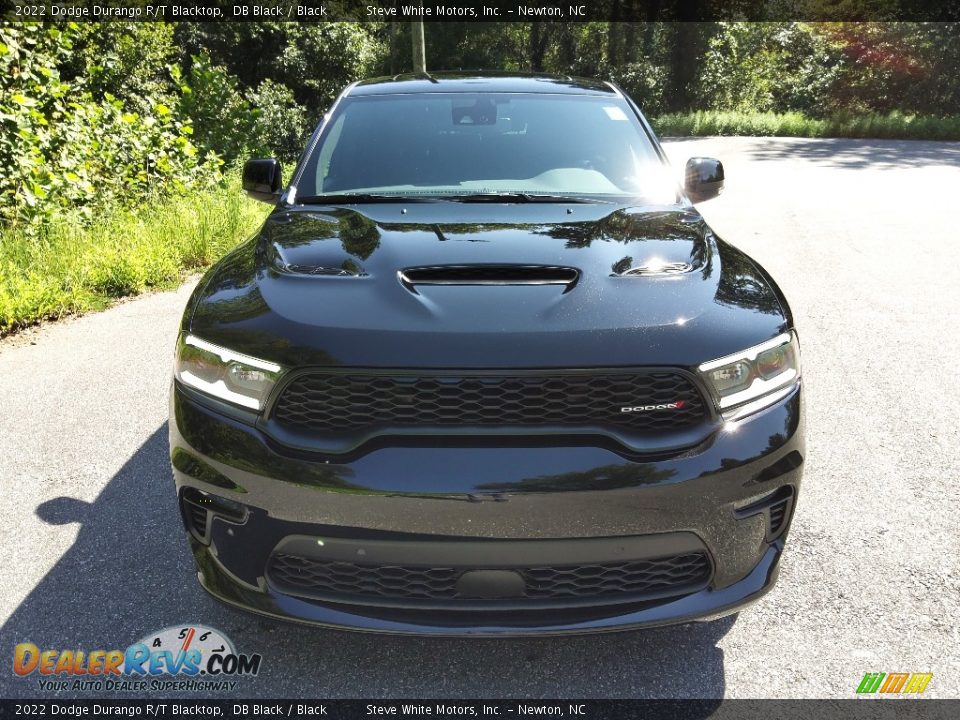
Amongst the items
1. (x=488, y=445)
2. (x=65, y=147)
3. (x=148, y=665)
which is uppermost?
(x=488, y=445)

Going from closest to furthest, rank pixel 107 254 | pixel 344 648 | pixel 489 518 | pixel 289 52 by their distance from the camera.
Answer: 1. pixel 489 518
2. pixel 344 648
3. pixel 107 254
4. pixel 289 52

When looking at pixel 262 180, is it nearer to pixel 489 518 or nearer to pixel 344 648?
pixel 344 648

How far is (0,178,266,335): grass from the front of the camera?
6.23 meters

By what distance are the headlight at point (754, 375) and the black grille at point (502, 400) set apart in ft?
0.28

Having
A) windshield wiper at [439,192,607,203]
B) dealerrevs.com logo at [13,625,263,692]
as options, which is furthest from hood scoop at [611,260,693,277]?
dealerrevs.com logo at [13,625,263,692]

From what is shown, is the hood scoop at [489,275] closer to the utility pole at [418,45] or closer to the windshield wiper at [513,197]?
the windshield wiper at [513,197]

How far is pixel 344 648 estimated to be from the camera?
8.63ft

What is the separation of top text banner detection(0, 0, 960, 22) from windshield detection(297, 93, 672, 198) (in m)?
14.4

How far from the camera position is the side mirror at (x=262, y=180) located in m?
3.86

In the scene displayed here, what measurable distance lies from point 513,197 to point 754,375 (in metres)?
1.37

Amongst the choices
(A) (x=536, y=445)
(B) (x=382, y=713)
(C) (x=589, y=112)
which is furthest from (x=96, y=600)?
(C) (x=589, y=112)

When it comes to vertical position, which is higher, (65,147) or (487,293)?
(487,293)

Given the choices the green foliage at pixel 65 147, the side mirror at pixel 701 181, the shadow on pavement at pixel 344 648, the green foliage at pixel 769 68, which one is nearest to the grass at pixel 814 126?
the green foliage at pixel 769 68

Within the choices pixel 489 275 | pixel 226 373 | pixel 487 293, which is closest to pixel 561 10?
pixel 489 275
